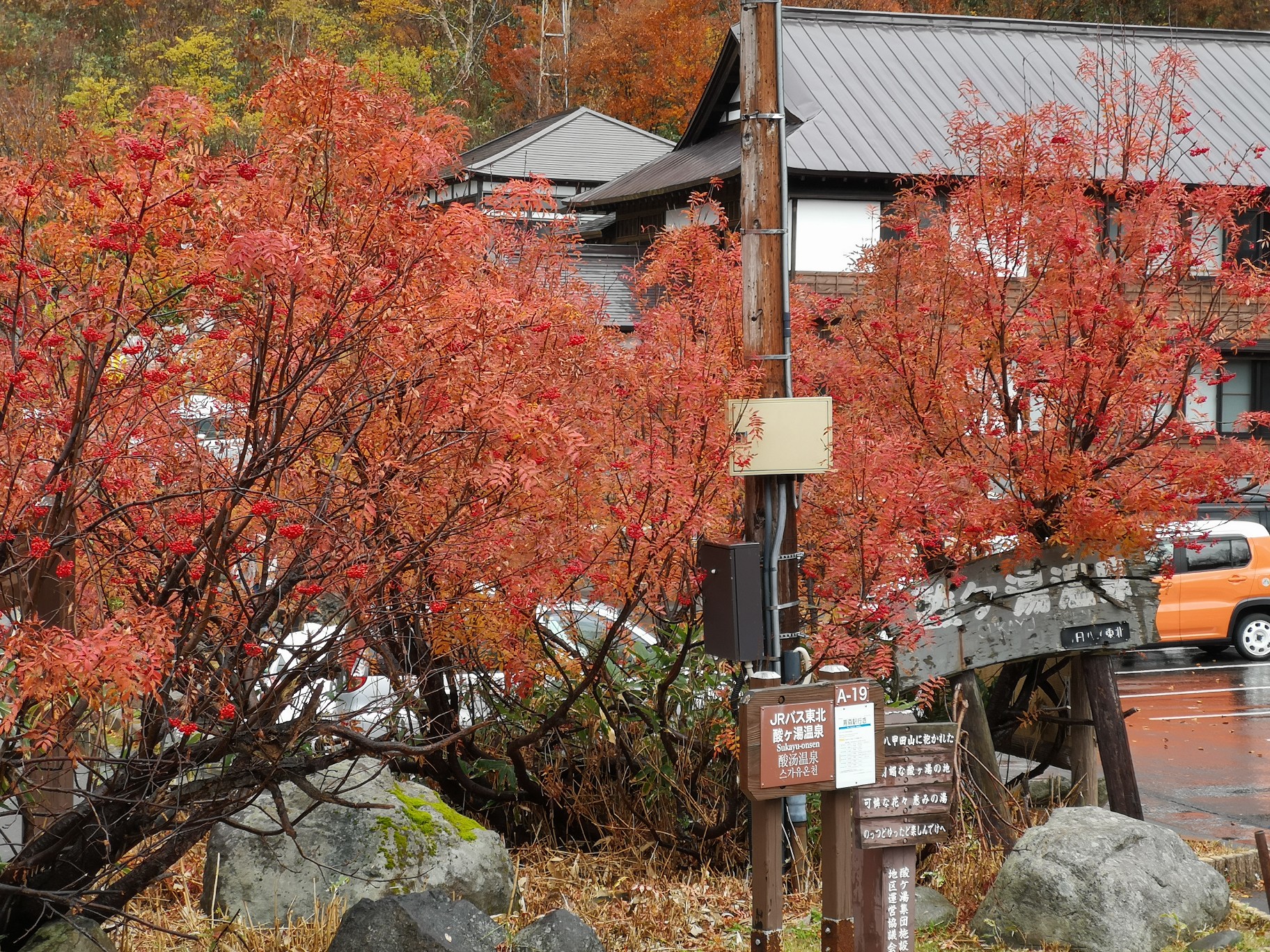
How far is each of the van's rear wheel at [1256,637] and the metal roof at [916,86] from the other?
743 centimetres

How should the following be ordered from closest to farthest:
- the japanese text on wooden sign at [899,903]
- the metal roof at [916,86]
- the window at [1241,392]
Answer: the japanese text on wooden sign at [899,903] → the metal roof at [916,86] → the window at [1241,392]

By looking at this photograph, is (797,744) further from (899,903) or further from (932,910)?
(932,910)

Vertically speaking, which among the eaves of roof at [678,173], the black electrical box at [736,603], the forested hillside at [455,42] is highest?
the forested hillside at [455,42]

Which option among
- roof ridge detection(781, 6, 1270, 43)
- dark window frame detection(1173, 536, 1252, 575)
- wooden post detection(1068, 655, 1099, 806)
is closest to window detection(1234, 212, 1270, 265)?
roof ridge detection(781, 6, 1270, 43)

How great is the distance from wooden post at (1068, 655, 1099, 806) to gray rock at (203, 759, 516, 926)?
417 cm

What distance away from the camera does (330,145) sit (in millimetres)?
4965

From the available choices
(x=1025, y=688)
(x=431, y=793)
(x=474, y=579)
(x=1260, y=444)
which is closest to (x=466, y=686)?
(x=431, y=793)

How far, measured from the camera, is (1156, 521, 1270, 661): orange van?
16594 mm

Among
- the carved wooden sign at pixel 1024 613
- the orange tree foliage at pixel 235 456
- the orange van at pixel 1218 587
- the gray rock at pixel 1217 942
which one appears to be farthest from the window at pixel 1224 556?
the orange tree foliage at pixel 235 456

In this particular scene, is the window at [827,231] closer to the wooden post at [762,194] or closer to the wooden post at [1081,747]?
the wooden post at [1081,747]

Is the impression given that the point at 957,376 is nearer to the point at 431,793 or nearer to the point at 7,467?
the point at 431,793

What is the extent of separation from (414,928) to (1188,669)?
46.0 ft

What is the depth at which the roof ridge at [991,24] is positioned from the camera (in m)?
22.2

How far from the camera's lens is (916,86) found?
2150 centimetres
